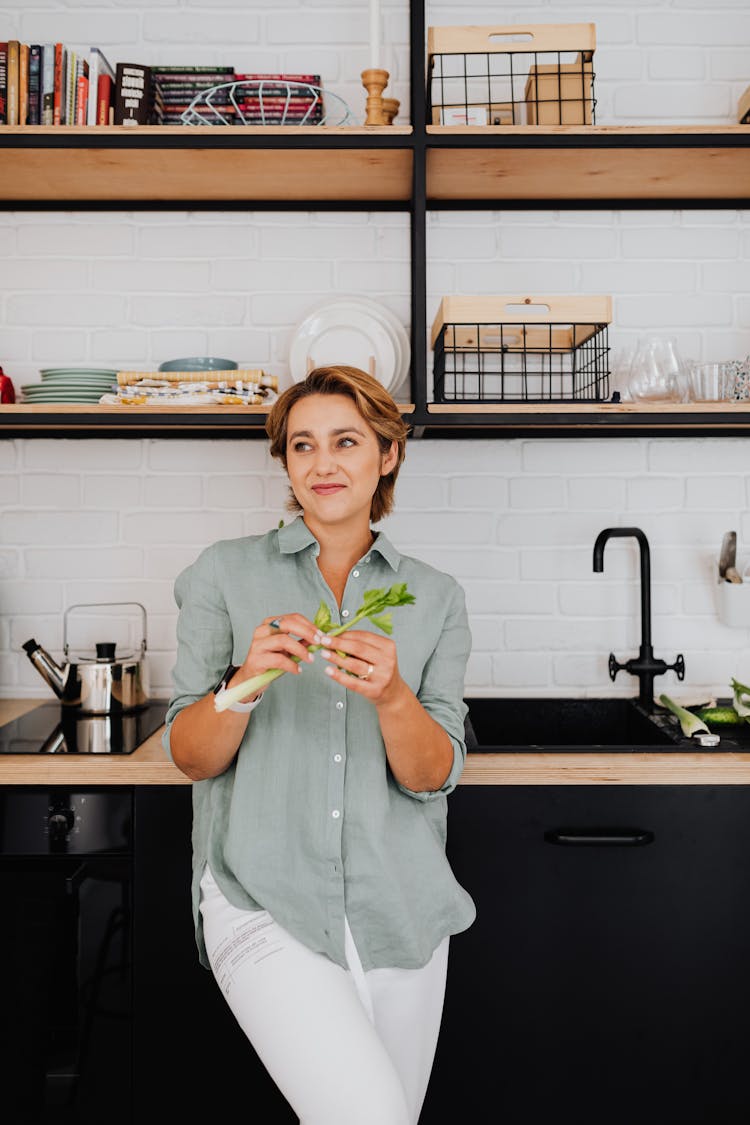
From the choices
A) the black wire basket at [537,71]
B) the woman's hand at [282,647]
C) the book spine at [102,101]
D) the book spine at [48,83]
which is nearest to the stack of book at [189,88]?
the book spine at [102,101]

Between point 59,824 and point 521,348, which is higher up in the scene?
point 521,348

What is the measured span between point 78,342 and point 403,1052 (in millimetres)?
1723

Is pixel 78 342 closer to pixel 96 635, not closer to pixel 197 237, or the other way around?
Result: pixel 197 237

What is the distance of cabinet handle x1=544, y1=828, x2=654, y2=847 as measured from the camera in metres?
1.68

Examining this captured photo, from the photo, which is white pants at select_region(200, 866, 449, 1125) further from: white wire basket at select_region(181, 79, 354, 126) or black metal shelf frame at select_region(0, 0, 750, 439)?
white wire basket at select_region(181, 79, 354, 126)

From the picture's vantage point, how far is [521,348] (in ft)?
7.02

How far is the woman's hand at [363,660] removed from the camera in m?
1.29

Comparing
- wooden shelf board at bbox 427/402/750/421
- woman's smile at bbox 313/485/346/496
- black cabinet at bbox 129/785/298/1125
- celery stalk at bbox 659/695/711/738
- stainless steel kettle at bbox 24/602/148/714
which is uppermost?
wooden shelf board at bbox 427/402/750/421

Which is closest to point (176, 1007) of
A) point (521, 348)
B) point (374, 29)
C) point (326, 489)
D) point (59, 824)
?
point (59, 824)

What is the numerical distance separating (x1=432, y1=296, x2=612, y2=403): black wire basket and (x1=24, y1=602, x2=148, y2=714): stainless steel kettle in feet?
2.98

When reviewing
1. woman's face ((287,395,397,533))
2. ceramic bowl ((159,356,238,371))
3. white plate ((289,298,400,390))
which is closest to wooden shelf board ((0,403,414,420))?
ceramic bowl ((159,356,238,371))

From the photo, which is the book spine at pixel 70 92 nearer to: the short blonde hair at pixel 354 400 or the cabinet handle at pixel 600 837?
the short blonde hair at pixel 354 400

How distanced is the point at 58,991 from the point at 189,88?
1868mm

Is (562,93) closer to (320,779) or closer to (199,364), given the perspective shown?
(199,364)
